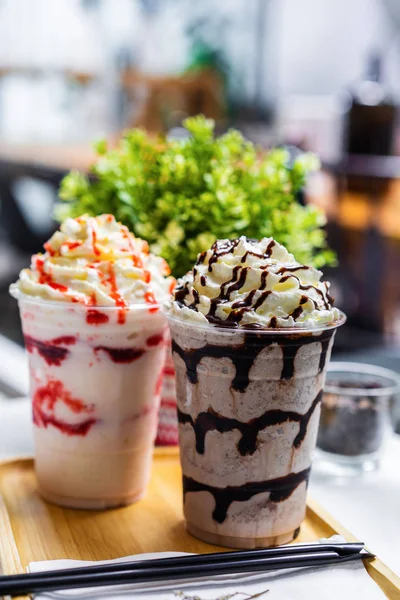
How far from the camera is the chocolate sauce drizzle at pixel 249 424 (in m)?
1.00

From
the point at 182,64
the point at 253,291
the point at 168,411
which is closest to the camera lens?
the point at 253,291

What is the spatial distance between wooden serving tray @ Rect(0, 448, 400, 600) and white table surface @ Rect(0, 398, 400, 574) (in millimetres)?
61

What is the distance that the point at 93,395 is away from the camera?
116 centimetres

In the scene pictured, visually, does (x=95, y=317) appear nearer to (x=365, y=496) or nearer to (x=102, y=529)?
(x=102, y=529)

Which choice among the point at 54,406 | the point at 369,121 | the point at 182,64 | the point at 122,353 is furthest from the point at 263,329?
the point at 182,64

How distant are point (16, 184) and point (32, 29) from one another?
9.02 feet

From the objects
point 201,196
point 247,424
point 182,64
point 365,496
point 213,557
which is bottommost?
point 365,496

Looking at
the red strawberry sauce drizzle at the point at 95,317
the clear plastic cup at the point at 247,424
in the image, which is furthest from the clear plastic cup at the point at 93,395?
the clear plastic cup at the point at 247,424

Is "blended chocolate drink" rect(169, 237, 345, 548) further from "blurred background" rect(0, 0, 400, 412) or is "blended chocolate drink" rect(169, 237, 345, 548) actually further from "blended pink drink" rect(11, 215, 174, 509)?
"blurred background" rect(0, 0, 400, 412)

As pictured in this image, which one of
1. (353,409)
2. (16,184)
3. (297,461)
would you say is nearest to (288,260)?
(297,461)

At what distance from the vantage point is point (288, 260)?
42.6 inches

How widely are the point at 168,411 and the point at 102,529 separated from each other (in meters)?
0.32

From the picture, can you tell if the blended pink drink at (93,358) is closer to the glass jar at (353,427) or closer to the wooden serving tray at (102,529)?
the wooden serving tray at (102,529)

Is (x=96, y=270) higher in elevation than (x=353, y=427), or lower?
higher
